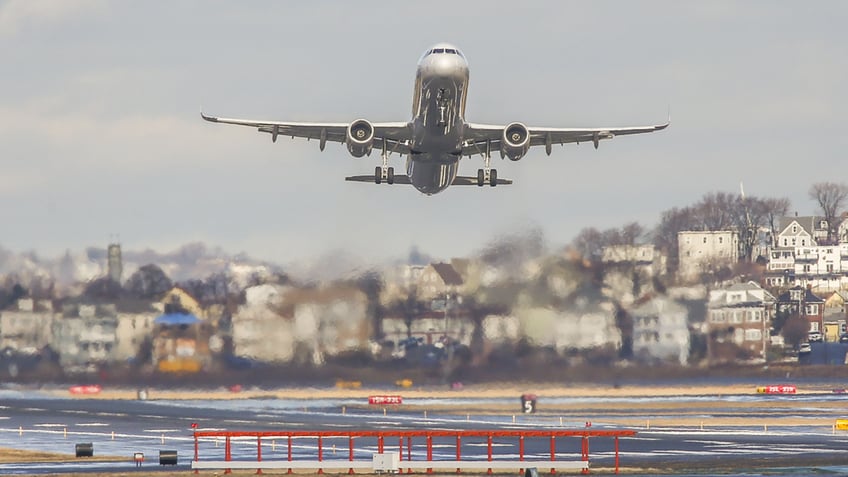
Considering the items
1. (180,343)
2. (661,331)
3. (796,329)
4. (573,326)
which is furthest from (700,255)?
(180,343)

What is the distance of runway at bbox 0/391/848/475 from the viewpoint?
233 feet

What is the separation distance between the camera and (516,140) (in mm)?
75625

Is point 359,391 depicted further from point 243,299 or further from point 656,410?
point 656,410

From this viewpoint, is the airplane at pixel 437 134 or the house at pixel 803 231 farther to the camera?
the house at pixel 803 231

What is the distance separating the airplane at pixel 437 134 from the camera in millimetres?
71062

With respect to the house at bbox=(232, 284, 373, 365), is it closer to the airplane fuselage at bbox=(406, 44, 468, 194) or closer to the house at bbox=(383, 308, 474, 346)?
the house at bbox=(383, 308, 474, 346)

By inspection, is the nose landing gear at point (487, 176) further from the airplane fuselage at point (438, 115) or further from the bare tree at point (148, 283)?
the bare tree at point (148, 283)

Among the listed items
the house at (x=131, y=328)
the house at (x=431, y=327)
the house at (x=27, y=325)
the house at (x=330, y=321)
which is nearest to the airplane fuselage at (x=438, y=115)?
the house at (x=330, y=321)

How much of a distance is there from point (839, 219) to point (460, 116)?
10282cm

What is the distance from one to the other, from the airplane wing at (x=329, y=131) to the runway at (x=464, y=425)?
584 inches

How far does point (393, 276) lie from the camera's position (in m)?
96.3

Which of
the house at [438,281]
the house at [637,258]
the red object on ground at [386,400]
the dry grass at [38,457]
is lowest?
the dry grass at [38,457]

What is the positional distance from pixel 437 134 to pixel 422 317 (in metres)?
24.4

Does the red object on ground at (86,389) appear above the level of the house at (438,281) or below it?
below
